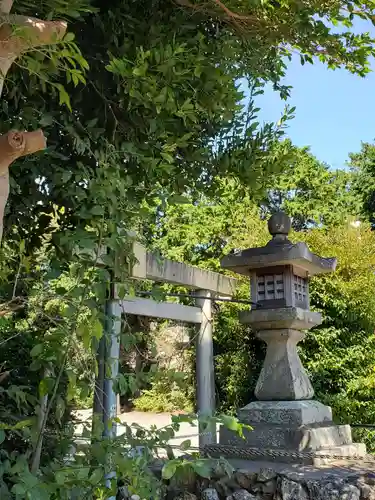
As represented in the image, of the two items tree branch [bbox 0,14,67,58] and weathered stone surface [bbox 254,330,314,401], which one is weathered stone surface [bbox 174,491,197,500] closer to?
weathered stone surface [bbox 254,330,314,401]

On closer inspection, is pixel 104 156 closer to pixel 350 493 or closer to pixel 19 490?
pixel 19 490

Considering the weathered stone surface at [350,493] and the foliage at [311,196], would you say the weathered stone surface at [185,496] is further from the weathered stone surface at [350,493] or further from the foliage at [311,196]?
the foliage at [311,196]

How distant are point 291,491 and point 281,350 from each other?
0.97m

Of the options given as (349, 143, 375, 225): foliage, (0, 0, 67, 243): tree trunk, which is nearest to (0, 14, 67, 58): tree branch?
(0, 0, 67, 243): tree trunk

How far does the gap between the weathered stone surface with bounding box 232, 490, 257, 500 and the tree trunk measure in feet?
6.70

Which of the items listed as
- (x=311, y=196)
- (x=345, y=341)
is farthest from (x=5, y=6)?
(x=311, y=196)

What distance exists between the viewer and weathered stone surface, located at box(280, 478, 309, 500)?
244cm

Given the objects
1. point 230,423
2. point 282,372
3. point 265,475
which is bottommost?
point 265,475

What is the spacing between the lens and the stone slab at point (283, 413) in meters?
2.94

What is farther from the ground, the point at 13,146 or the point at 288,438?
the point at 13,146

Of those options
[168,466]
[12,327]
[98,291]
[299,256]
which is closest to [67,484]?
[168,466]

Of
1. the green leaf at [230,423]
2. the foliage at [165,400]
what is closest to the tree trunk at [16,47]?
the green leaf at [230,423]

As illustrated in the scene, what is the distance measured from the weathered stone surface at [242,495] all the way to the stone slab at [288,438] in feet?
1.00

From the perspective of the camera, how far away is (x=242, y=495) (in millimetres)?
2549
